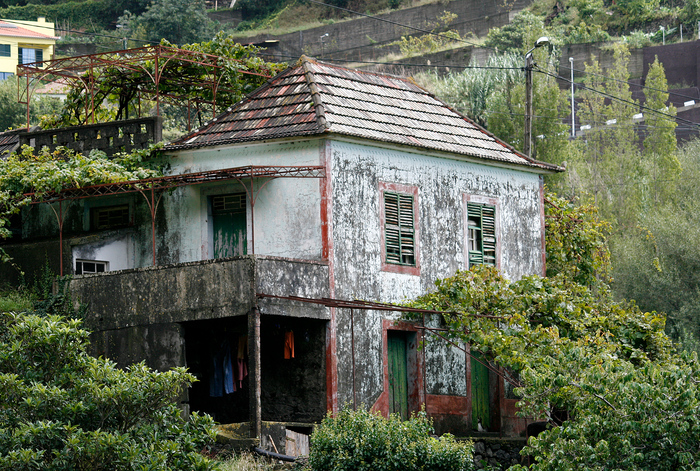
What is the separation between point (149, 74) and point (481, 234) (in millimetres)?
8286

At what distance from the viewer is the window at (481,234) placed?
960 inches

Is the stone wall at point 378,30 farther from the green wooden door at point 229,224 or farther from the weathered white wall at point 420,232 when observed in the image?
the green wooden door at point 229,224

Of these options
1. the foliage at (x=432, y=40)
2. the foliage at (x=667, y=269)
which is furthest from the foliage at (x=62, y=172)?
the foliage at (x=432, y=40)

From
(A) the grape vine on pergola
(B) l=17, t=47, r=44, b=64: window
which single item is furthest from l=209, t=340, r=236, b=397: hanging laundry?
(B) l=17, t=47, r=44, b=64: window

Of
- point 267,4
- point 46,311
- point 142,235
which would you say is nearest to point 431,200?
point 142,235

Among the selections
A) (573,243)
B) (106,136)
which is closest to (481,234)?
(573,243)

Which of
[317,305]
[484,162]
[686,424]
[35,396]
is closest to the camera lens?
[686,424]

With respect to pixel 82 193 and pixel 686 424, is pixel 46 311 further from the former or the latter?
pixel 686 424

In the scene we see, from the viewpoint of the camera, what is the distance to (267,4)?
74250 millimetres

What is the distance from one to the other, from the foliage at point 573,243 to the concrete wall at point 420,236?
960 millimetres

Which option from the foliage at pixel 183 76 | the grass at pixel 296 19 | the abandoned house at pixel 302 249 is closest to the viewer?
the abandoned house at pixel 302 249

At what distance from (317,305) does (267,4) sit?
56.6 metres

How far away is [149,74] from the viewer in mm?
24031

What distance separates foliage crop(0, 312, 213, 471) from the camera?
14.5 metres
